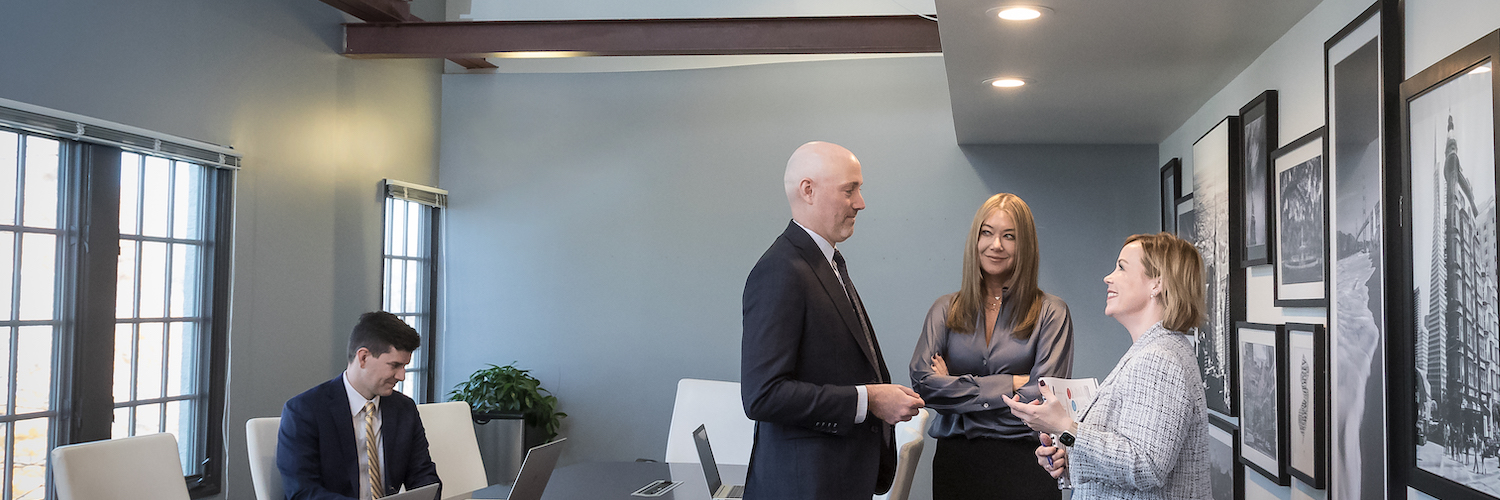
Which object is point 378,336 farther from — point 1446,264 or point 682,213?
point 682,213

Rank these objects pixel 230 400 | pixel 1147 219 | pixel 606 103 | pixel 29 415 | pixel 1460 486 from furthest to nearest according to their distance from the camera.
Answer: pixel 606 103 < pixel 1147 219 < pixel 230 400 < pixel 29 415 < pixel 1460 486

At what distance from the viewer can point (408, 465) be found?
3498 mm

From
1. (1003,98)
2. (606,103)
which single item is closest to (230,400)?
(606,103)

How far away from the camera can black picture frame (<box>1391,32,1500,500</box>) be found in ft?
7.02

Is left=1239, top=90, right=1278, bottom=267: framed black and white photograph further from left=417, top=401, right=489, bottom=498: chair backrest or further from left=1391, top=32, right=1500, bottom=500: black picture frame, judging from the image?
left=417, top=401, right=489, bottom=498: chair backrest

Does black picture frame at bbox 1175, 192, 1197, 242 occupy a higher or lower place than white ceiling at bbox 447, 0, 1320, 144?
lower

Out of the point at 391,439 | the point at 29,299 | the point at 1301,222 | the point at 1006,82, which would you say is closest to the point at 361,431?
the point at 391,439

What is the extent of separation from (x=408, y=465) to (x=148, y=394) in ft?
6.11

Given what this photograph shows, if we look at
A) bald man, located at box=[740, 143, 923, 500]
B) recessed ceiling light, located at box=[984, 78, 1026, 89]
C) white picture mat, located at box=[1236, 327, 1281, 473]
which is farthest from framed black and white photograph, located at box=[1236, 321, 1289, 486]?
bald man, located at box=[740, 143, 923, 500]

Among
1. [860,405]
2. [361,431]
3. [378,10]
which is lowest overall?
[361,431]

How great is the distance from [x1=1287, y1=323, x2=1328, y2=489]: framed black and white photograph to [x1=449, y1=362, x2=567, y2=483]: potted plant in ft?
13.7

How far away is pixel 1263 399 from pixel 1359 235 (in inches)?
41.8

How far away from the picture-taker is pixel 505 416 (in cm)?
613

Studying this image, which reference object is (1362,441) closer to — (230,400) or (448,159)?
(230,400)
